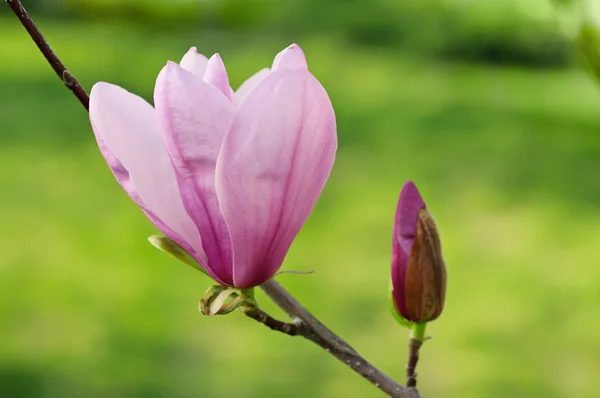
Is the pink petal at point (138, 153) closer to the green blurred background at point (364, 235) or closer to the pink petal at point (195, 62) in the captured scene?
the pink petal at point (195, 62)

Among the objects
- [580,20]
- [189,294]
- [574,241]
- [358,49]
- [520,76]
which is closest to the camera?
[580,20]

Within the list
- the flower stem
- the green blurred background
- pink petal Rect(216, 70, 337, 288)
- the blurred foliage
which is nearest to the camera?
pink petal Rect(216, 70, 337, 288)

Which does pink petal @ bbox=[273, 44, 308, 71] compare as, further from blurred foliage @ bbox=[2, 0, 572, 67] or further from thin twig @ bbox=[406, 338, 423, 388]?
blurred foliage @ bbox=[2, 0, 572, 67]

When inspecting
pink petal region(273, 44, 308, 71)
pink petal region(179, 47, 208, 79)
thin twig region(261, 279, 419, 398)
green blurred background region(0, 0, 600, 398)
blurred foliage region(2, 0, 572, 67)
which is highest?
blurred foliage region(2, 0, 572, 67)

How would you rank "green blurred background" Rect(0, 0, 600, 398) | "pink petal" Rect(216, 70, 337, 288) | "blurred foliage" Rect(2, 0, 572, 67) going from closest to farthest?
"pink petal" Rect(216, 70, 337, 288) < "green blurred background" Rect(0, 0, 600, 398) < "blurred foliage" Rect(2, 0, 572, 67)

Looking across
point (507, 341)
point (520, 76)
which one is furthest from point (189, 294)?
point (520, 76)

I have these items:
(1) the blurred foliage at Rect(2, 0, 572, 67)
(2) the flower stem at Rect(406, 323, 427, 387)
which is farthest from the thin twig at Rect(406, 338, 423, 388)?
(1) the blurred foliage at Rect(2, 0, 572, 67)

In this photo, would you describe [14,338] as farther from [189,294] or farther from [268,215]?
[268,215]

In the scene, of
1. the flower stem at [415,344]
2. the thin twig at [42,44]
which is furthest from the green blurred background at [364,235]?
the thin twig at [42,44]
